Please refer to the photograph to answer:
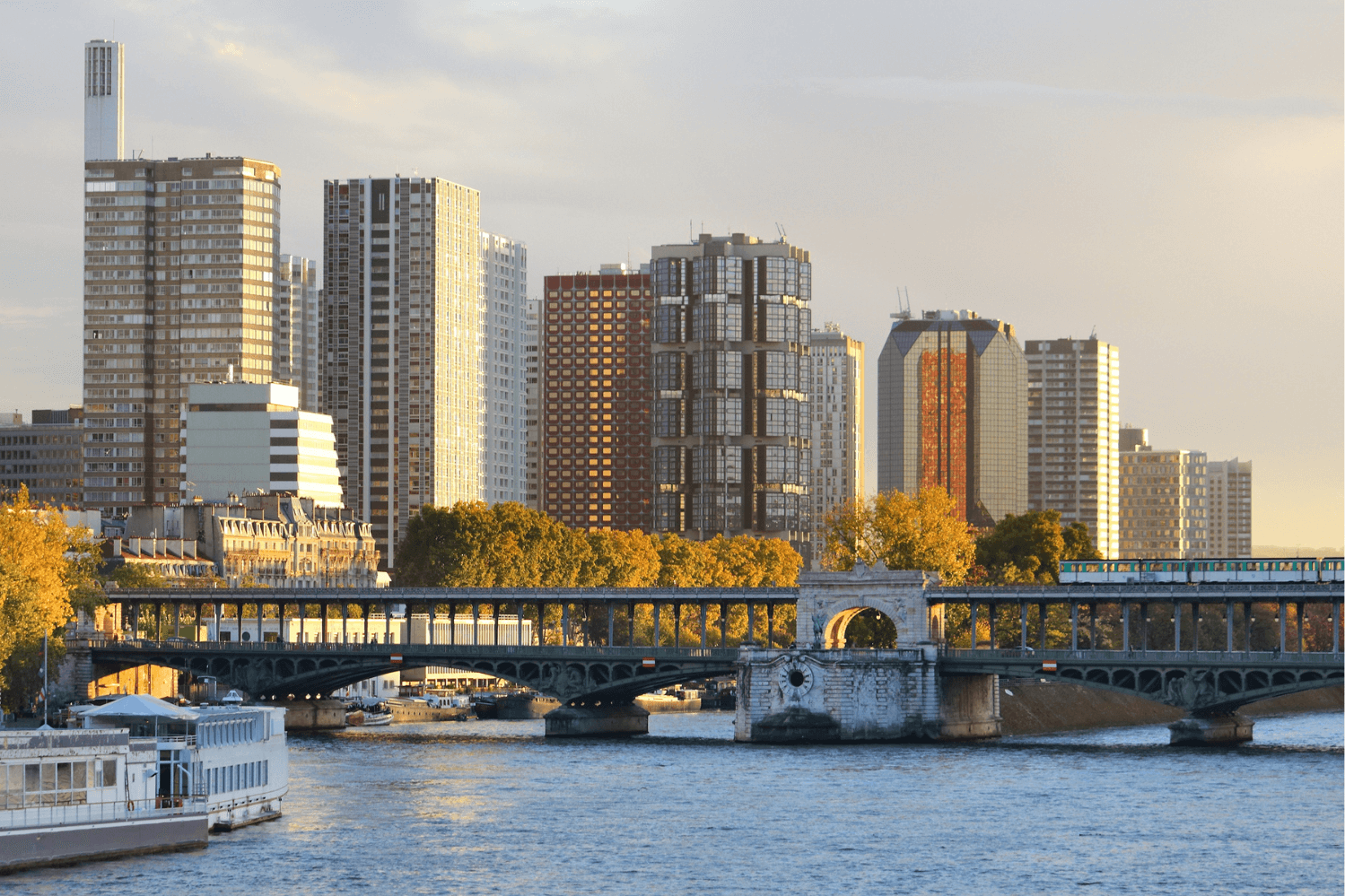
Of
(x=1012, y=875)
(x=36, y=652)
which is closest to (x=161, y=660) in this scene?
(x=36, y=652)

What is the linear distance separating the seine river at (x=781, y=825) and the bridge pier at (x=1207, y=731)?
2.07 m

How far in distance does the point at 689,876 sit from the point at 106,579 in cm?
Result: 11563

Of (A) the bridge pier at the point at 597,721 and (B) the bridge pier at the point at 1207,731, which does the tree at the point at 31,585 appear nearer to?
(A) the bridge pier at the point at 597,721

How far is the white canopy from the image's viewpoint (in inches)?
3644

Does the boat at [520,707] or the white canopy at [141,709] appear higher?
the white canopy at [141,709]

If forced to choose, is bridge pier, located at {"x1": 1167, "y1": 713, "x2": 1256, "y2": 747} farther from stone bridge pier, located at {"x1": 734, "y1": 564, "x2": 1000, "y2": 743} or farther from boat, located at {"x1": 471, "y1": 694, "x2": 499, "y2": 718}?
boat, located at {"x1": 471, "y1": 694, "x2": 499, "y2": 718}

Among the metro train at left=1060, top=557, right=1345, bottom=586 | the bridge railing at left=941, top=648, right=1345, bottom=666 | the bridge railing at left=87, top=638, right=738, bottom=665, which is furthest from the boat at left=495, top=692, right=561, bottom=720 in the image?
the bridge railing at left=941, top=648, right=1345, bottom=666

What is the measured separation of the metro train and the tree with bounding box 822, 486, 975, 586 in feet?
110

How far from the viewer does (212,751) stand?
91.6m

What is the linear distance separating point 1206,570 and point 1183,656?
12.5m

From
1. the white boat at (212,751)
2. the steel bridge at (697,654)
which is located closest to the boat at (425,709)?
the steel bridge at (697,654)

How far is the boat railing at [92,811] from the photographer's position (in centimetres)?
8125

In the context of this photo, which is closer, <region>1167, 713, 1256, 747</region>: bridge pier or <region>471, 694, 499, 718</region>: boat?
<region>1167, 713, 1256, 747</region>: bridge pier

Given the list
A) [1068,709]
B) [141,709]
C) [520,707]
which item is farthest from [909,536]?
[141,709]
